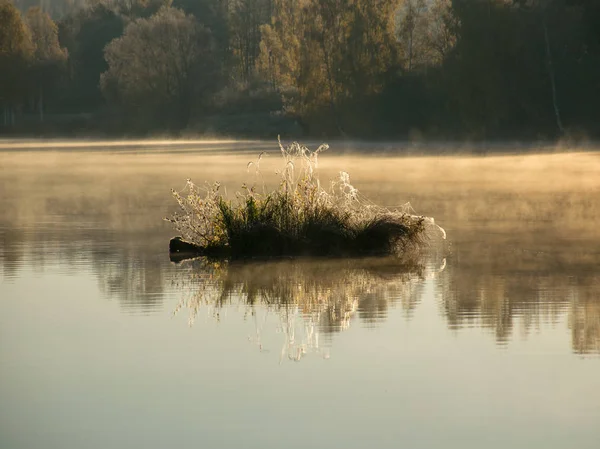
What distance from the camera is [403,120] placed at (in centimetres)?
8619

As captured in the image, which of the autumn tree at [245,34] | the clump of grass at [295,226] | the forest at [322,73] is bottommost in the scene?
the clump of grass at [295,226]

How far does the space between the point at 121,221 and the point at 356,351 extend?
46.0ft

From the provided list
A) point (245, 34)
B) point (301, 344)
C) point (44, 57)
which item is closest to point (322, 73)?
point (245, 34)

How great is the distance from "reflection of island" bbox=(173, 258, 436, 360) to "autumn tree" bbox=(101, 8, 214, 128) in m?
91.6

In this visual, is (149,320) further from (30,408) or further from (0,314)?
(30,408)

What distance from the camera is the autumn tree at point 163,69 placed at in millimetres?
107062

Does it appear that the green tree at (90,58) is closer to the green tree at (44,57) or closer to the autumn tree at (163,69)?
the green tree at (44,57)

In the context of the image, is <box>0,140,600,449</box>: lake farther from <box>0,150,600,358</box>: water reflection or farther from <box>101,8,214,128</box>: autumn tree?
<box>101,8,214,128</box>: autumn tree

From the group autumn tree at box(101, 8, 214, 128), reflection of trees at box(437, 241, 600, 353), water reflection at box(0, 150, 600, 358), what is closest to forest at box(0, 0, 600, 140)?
autumn tree at box(101, 8, 214, 128)

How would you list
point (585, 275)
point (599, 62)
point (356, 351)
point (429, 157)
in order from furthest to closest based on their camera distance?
point (599, 62), point (429, 157), point (585, 275), point (356, 351)

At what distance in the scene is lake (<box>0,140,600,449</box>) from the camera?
727 cm

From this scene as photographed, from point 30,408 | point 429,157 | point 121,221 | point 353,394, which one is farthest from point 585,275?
point 429,157

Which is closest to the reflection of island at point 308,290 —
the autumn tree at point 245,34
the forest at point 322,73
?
the forest at point 322,73

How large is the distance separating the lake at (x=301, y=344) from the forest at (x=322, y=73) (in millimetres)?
53687
